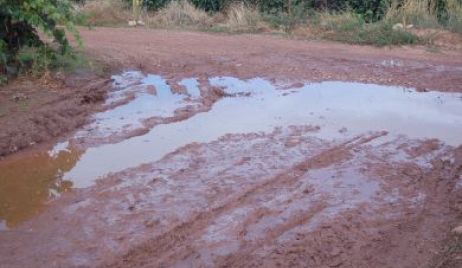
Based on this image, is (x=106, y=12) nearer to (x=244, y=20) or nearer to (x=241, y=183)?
(x=244, y=20)

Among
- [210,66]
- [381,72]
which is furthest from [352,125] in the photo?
[210,66]

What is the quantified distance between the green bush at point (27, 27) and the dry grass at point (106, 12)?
7142mm

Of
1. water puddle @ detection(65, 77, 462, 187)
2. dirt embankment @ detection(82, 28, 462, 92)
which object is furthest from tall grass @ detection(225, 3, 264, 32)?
water puddle @ detection(65, 77, 462, 187)

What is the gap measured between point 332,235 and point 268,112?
12.6ft

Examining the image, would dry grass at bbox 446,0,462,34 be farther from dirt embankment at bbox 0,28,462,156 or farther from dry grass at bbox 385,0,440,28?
dirt embankment at bbox 0,28,462,156

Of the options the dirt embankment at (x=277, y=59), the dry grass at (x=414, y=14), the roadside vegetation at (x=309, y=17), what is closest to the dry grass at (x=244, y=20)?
the roadside vegetation at (x=309, y=17)

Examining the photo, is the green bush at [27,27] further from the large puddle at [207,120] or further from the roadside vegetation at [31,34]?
the large puddle at [207,120]

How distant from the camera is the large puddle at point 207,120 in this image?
6.66 metres

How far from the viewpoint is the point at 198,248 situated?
5.03 m

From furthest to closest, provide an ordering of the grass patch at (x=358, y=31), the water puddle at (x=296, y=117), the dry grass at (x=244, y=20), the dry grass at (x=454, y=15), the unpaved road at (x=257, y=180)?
the dry grass at (x=244, y=20)
the dry grass at (x=454, y=15)
the grass patch at (x=358, y=31)
the water puddle at (x=296, y=117)
the unpaved road at (x=257, y=180)

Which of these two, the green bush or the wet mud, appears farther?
the green bush

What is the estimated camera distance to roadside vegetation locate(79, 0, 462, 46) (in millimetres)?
14438

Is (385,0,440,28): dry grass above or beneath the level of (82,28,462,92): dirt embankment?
above

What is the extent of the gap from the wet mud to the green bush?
1.34 meters
